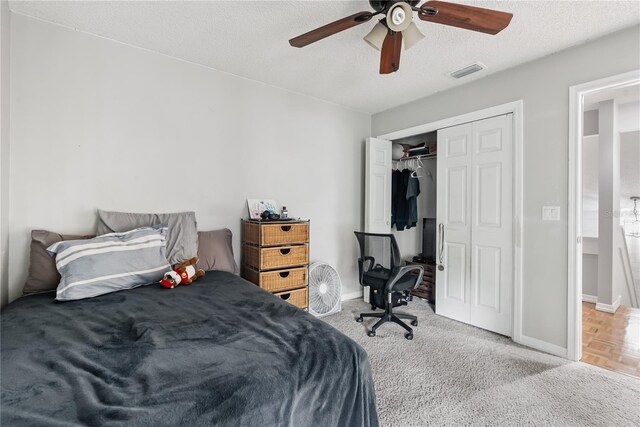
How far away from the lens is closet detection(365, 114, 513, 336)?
8.62 ft

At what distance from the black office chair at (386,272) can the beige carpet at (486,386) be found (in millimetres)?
214

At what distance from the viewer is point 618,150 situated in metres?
3.31

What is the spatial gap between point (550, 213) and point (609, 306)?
205cm

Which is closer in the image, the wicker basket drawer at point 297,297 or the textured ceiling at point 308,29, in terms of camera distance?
the textured ceiling at point 308,29

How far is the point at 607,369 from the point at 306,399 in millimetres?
2538

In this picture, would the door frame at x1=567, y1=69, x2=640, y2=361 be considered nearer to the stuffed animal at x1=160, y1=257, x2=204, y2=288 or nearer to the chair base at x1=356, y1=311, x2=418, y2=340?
the chair base at x1=356, y1=311, x2=418, y2=340

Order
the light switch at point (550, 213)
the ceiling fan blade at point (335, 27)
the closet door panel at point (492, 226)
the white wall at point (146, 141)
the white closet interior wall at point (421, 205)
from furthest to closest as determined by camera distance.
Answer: the white closet interior wall at point (421, 205)
the closet door panel at point (492, 226)
the light switch at point (550, 213)
the white wall at point (146, 141)
the ceiling fan blade at point (335, 27)

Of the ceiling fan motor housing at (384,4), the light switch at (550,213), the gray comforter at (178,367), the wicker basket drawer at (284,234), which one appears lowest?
the gray comforter at (178,367)

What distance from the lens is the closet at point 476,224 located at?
2.63 metres

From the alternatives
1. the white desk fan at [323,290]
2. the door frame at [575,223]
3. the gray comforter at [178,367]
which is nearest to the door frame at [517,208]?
the door frame at [575,223]

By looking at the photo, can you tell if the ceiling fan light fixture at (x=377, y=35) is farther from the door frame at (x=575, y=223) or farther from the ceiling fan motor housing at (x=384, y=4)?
the door frame at (x=575, y=223)

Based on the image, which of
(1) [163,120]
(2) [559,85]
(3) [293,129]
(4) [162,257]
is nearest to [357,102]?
(3) [293,129]

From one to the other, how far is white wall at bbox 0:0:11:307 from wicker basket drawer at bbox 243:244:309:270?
1608 mm

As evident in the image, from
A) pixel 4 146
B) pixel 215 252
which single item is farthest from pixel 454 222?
pixel 4 146
